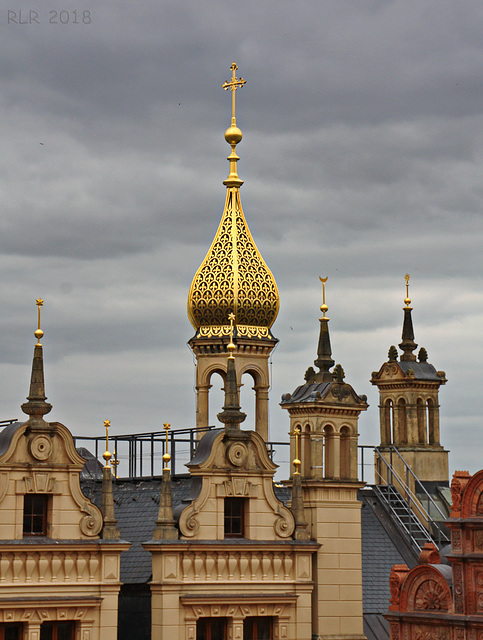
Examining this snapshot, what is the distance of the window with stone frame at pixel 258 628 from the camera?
47.1 m

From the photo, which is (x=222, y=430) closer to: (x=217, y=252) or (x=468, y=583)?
(x=468, y=583)

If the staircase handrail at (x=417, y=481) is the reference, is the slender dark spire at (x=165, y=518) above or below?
below

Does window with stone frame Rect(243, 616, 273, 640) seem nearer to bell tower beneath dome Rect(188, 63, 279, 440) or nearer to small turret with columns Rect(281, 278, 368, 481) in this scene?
small turret with columns Rect(281, 278, 368, 481)

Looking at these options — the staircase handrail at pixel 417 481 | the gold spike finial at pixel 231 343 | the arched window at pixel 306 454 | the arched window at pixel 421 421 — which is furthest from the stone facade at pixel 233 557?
the arched window at pixel 421 421

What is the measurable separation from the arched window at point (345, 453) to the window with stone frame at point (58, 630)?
489 inches

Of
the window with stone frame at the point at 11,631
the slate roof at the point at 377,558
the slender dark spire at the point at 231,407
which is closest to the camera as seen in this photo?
the window with stone frame at the point at 11,631

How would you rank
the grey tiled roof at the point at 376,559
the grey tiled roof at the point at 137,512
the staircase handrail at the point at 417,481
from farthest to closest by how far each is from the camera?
1. the staircase handrail at the point at 417,481
2. the grey tiled roof at the point at 376,559
3. the grey tiled roof at the point at 137,512

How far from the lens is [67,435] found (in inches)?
1763

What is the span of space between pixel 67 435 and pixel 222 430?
5305mm

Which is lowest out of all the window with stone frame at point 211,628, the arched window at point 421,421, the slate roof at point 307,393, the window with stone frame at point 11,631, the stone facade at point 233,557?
the window with stone frame at point 11,631

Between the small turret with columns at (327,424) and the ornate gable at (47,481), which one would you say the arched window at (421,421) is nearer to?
the small turret with columns at (327,424)

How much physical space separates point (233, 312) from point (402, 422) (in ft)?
35.5

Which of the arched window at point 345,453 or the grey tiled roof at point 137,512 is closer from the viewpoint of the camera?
the grey tiled roof at point 137,512

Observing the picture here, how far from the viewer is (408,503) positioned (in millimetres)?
59438
